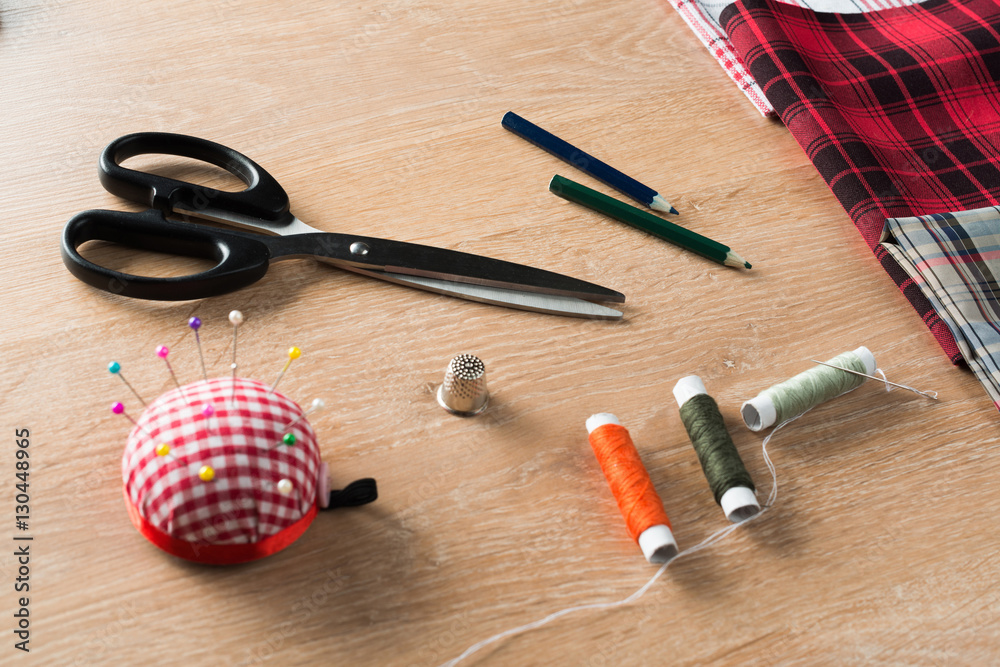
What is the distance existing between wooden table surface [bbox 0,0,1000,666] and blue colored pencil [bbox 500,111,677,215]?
0.02 metres

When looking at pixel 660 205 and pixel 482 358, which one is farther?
pixel 660 205

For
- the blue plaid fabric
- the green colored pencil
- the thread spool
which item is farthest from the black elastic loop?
the blue plaid fabric

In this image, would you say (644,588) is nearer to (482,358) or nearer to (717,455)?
(717,455)

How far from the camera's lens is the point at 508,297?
867 millimetres

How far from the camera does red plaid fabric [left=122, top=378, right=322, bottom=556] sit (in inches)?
23.9

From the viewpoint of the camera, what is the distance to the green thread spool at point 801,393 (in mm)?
799

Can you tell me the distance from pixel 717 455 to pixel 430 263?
381 mm

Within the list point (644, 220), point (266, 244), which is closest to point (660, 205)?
point (644, 220)

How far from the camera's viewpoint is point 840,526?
750 millimetres

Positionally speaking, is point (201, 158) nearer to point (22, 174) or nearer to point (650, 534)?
point (22, 174)

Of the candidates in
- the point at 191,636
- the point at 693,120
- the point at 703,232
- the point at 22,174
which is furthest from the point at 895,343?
the point at 22,174

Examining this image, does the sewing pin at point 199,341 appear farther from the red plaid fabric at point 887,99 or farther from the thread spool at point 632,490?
the red plaid fabric at point 887,99

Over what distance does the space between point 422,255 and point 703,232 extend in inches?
15.0

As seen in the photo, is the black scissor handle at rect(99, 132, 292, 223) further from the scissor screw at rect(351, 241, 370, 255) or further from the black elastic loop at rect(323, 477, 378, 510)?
the black elastic loop at rect(323, 477, 378, 510)
